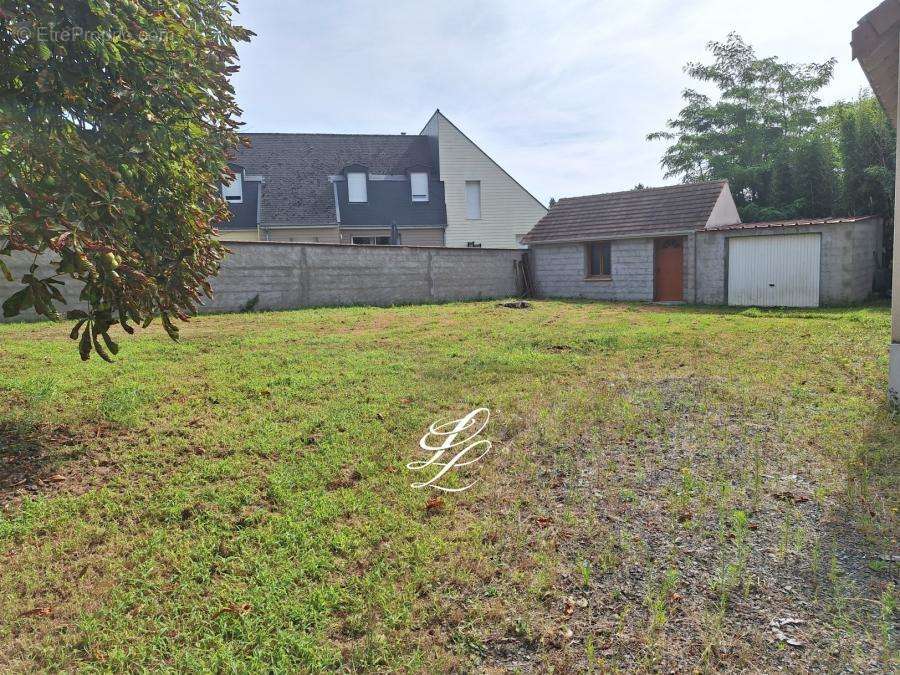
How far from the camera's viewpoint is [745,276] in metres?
17.1

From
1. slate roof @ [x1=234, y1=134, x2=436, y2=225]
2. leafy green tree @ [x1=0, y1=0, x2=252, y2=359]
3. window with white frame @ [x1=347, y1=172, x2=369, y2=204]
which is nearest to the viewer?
leafy green tree @ [x1=0, y1=0, x2=252, y2=359]

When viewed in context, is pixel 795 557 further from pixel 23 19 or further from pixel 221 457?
pixel 23 19

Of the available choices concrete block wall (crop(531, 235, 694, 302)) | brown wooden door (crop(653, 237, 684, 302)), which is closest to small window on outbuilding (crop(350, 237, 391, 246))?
concrete block wall (crop(531, 235, 694, 302))

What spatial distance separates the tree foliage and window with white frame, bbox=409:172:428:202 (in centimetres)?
1567

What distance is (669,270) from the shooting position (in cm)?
1928

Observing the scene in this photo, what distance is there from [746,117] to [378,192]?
20.8m

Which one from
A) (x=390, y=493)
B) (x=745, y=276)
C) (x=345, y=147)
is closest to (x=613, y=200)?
(x=745, y=276)

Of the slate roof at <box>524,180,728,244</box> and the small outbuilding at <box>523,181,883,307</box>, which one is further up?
the slate roof at <box>524,180,728,244</box>

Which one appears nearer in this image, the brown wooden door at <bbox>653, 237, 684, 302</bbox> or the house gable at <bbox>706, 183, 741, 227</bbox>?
the house gable at <bbox>706, 183, 741, 227</bbox>

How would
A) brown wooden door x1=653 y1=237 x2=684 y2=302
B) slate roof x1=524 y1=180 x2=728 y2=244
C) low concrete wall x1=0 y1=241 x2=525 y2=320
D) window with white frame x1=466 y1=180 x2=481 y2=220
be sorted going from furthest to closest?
1. window with white frame x1=466 y1=180 x2=481 y2=220
2. brown wooden door x1=653 y1=237 x2=684 y2=302
3. slate roof x1=524 y1=180 x2=728 y2=244
4. low concrete wall x1=0 y1=241 x2=525 y2=320

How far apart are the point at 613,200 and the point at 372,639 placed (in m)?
21.4

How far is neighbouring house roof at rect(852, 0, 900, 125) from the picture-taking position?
5703 mm

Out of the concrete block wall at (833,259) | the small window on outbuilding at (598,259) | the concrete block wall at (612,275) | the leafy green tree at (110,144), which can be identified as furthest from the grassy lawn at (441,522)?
the small window on outbuilding at (598,259)

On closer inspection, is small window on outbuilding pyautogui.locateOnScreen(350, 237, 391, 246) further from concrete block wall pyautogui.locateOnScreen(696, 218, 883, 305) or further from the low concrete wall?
concrete block wall pyautogui.locateOnScreen(696, 218, 883, 305)
